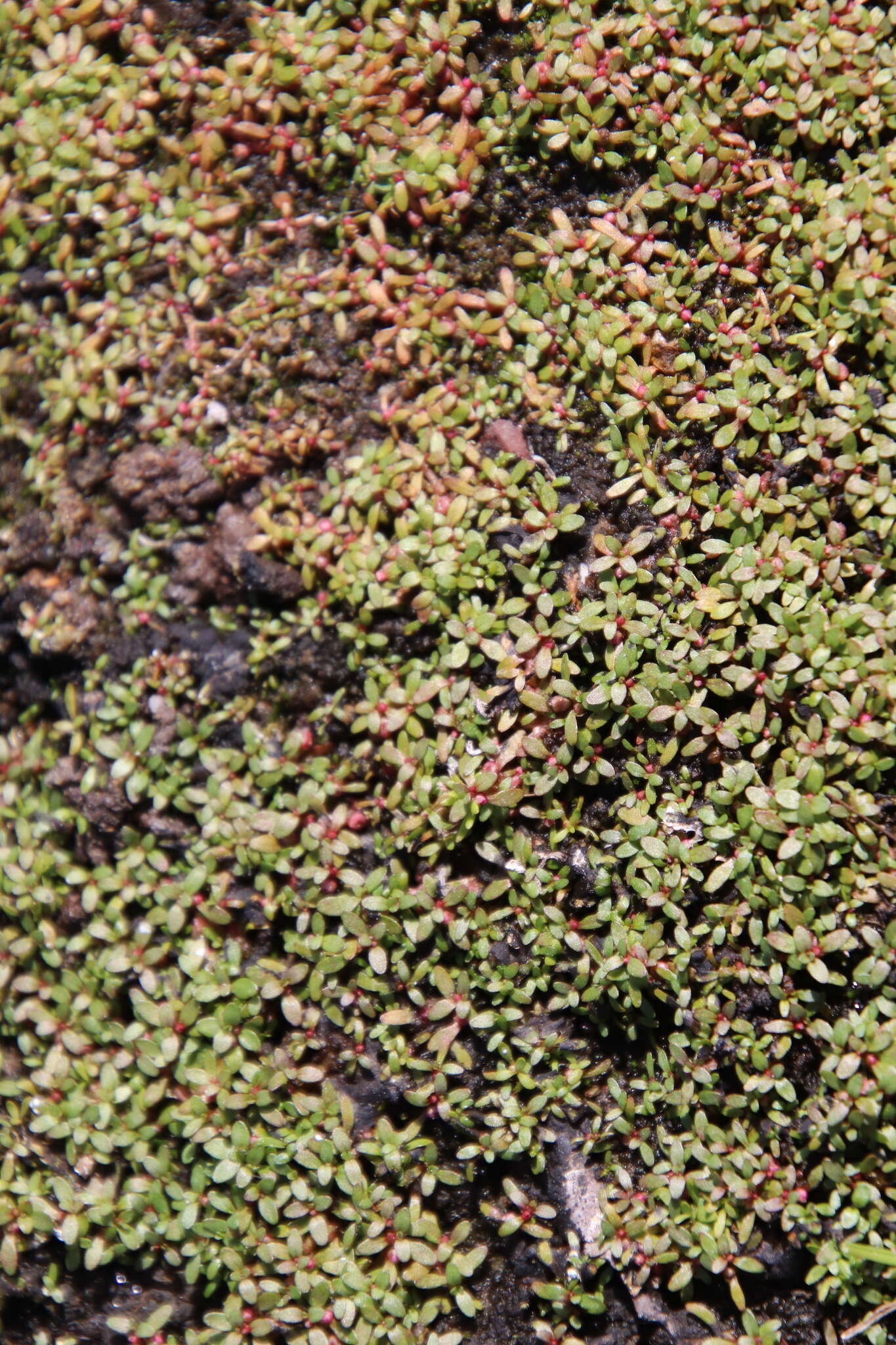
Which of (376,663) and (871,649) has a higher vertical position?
(871,649)

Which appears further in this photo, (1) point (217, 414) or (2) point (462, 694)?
(1) point (217, 414)

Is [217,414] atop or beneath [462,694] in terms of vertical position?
atop

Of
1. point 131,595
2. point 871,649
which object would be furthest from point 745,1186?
point 131,595

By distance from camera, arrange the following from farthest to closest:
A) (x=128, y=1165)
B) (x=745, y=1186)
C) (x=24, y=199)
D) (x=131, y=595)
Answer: (x=24, y=199) < (x=131, y=595) < (x=128, y=1165) < (x=745, y=1186)

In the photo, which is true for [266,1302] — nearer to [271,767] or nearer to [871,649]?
→ [271,767]

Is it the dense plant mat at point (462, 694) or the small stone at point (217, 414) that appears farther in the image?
the small stone at point (217, 414)

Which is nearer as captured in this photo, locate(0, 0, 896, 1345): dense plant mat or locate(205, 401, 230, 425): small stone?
locate(0, 0, 896, 1345): dense plant mat

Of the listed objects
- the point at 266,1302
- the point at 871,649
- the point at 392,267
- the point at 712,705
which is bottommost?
the point at 266,1302

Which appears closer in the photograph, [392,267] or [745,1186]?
[745,1186]
